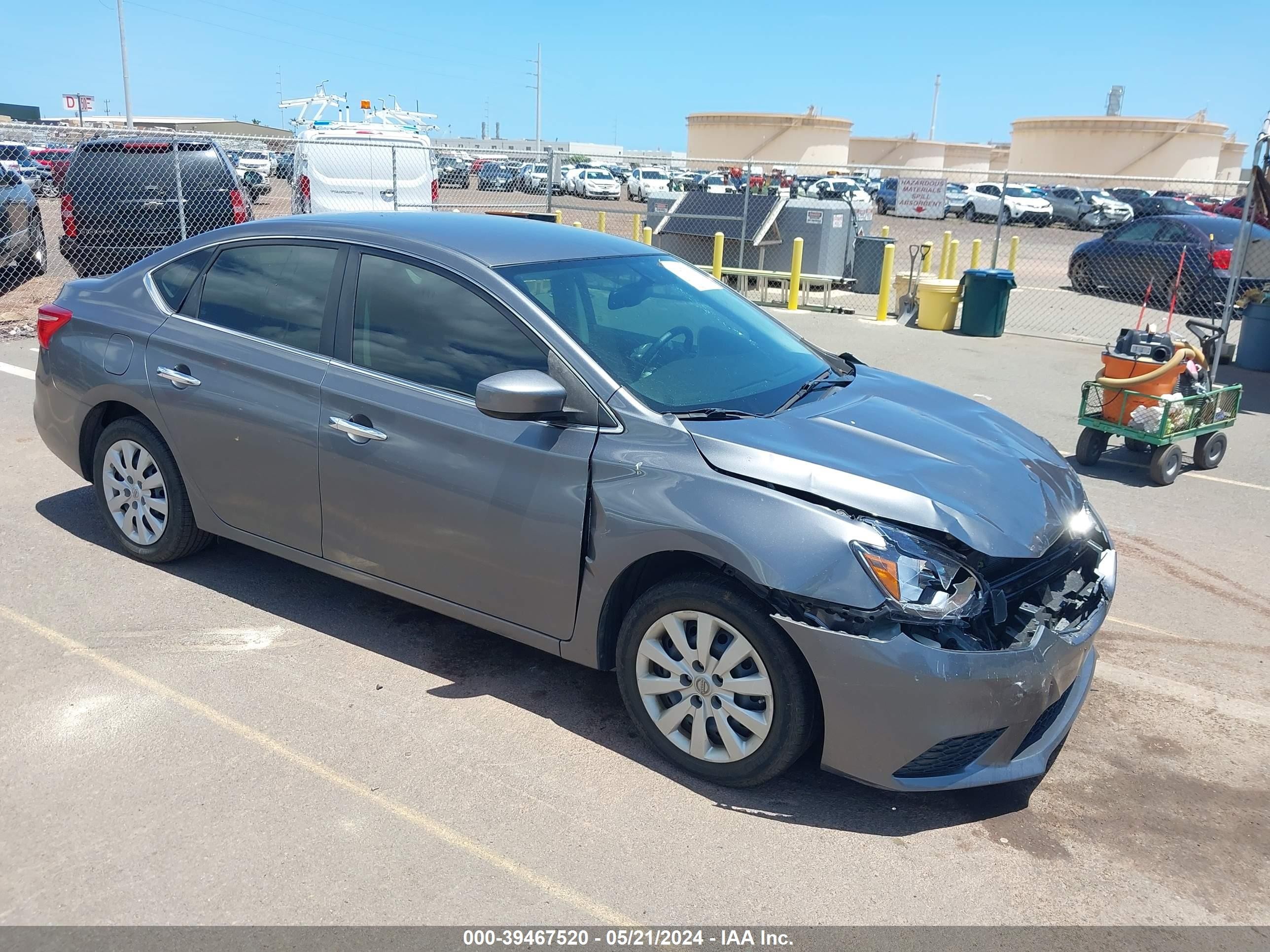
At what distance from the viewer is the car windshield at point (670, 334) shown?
149 inches

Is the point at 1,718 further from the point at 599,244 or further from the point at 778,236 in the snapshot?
the point at 778,236

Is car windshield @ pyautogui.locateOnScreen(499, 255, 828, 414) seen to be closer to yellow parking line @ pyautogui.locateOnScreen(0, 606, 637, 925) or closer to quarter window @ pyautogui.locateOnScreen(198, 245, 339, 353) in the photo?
quarter window @ pyautogui.locateOnScreen(198, 245, 339, 353)

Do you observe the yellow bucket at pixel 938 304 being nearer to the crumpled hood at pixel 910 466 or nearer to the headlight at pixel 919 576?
the crumpled hood at pixel 910 466

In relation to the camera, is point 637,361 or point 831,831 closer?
point 831,831

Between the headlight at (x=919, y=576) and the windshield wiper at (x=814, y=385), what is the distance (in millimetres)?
807

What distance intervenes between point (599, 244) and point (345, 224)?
1.08 metres

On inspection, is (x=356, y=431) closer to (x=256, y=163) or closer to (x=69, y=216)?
(x=69, y=216)

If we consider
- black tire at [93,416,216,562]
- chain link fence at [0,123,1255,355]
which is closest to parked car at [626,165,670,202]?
chain link fence at [0,123,1255,355]

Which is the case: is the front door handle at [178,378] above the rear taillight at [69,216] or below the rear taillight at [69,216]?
below

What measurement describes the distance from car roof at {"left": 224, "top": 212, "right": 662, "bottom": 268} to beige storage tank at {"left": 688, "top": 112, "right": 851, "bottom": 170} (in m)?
66.1

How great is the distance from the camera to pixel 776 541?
3.15 m

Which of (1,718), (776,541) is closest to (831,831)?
(776,541)

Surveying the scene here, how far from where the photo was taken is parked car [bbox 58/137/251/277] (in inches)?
466

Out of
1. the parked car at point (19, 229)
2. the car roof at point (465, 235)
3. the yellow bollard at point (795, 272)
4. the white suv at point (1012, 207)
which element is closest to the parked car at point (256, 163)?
the parked car at point (19, 229)
